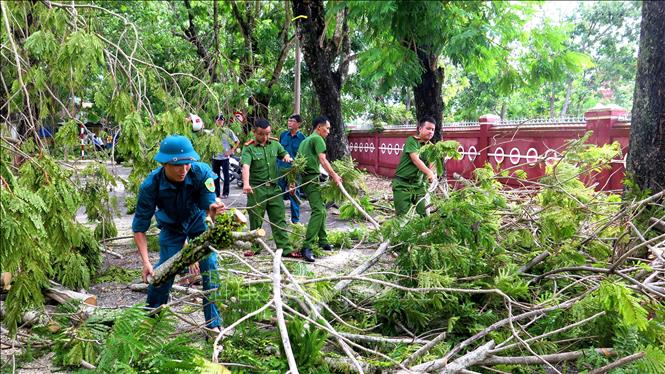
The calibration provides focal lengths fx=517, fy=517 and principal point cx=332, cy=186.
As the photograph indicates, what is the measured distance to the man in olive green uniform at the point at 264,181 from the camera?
5.87 meters

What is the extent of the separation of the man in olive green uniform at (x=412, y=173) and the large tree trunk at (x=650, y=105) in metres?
1.96

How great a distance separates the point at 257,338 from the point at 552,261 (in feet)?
7.40

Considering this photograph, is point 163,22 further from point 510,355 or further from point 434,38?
point 510,355

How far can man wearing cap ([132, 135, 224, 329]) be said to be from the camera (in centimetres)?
323

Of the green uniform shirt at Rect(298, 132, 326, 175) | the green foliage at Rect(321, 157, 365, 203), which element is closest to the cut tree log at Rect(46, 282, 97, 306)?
the green foliage at Rect(321, 157, 365, 203)

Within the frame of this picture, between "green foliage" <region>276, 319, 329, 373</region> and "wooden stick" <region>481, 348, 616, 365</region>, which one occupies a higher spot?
"green foliage" <region>276, 319, 329, 373</region>

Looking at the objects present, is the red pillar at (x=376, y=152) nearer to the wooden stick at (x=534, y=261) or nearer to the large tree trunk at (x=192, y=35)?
the large tree trunk at (x=192, y=35)

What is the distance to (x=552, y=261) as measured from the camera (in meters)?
3.86

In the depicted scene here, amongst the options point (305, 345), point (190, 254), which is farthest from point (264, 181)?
point (305, 345)

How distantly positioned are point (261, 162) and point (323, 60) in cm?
378

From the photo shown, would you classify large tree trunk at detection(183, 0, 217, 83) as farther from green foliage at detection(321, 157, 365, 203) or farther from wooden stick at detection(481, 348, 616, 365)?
wooden stick at detection(481, 348, 616, 365)

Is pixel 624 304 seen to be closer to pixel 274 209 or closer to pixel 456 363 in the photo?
pixel 456 363

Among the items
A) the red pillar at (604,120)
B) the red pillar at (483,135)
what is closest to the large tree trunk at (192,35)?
the red pillar at (483,135)

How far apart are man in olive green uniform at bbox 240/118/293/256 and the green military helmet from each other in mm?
2545
